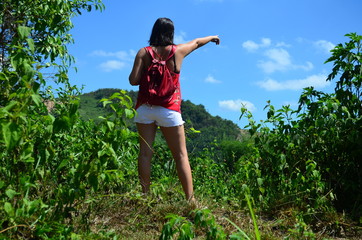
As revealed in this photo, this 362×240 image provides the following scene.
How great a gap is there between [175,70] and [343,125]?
1894 millimetres

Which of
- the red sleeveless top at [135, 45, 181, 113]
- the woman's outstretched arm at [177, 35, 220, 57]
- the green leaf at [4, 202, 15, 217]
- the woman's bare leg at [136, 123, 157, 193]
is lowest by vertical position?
the green leaf at [4, 202, 15, 217]

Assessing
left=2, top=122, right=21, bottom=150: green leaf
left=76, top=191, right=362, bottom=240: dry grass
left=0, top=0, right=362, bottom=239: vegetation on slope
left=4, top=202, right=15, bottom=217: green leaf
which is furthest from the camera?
left=76, top=191, right=362, bottom=240: dry grass

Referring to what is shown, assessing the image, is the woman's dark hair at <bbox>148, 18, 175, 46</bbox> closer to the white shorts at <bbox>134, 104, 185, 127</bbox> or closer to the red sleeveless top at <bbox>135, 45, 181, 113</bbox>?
the red sleeveless top at <bbox>135, 45, 181, 113</bbox>

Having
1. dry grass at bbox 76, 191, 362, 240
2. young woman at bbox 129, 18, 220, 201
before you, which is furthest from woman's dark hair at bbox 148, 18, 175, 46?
dry grass at bbox 76, 191, 362, 240

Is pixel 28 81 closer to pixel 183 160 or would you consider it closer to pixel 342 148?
pixel 183 160

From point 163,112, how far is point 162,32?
773 mm

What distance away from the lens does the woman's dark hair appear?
4000mm

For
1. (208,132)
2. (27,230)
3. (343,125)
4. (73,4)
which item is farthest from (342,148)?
(208,132)

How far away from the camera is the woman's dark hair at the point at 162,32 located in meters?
4.00

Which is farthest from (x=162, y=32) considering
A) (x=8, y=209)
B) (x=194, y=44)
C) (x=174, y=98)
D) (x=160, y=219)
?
(x=8, y=209)

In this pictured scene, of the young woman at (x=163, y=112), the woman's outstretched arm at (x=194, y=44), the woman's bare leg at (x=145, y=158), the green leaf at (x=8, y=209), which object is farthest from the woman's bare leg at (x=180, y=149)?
the green leaf at (x=8, y=209)

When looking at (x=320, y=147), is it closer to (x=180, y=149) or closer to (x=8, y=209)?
(x=180, y=149)

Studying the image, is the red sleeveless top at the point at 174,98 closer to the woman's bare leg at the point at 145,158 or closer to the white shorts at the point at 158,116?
the white shorts at the point at 158,116

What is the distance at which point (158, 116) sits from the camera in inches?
153
